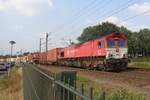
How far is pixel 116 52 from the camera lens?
36.1 m

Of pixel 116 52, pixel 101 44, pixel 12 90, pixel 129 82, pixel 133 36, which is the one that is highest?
pixel 133 36

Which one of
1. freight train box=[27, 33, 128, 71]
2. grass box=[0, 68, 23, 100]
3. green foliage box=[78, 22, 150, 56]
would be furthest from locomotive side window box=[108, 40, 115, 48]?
green foliage box=[78, 22, 150, 56]

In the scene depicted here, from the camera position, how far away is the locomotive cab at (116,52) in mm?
34906

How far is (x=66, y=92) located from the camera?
4.72m

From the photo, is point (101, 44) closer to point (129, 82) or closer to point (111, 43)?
point (111, 43)

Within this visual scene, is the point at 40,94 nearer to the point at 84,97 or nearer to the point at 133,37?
the point at 84,97

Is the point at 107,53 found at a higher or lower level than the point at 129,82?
higher

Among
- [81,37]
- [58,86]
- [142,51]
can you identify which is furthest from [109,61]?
[81,37]

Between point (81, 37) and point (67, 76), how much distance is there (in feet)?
502

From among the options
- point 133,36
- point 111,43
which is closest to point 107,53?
point 111,43

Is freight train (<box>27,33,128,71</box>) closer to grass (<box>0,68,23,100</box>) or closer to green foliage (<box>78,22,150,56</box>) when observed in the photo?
grass (<box>0,68,23,100</box>)

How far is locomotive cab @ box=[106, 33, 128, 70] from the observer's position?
34.9 metres

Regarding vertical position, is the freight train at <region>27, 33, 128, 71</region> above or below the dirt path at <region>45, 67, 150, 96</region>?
above

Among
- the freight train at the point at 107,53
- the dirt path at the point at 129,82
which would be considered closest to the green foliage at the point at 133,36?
the freight train at the point at 107,53
